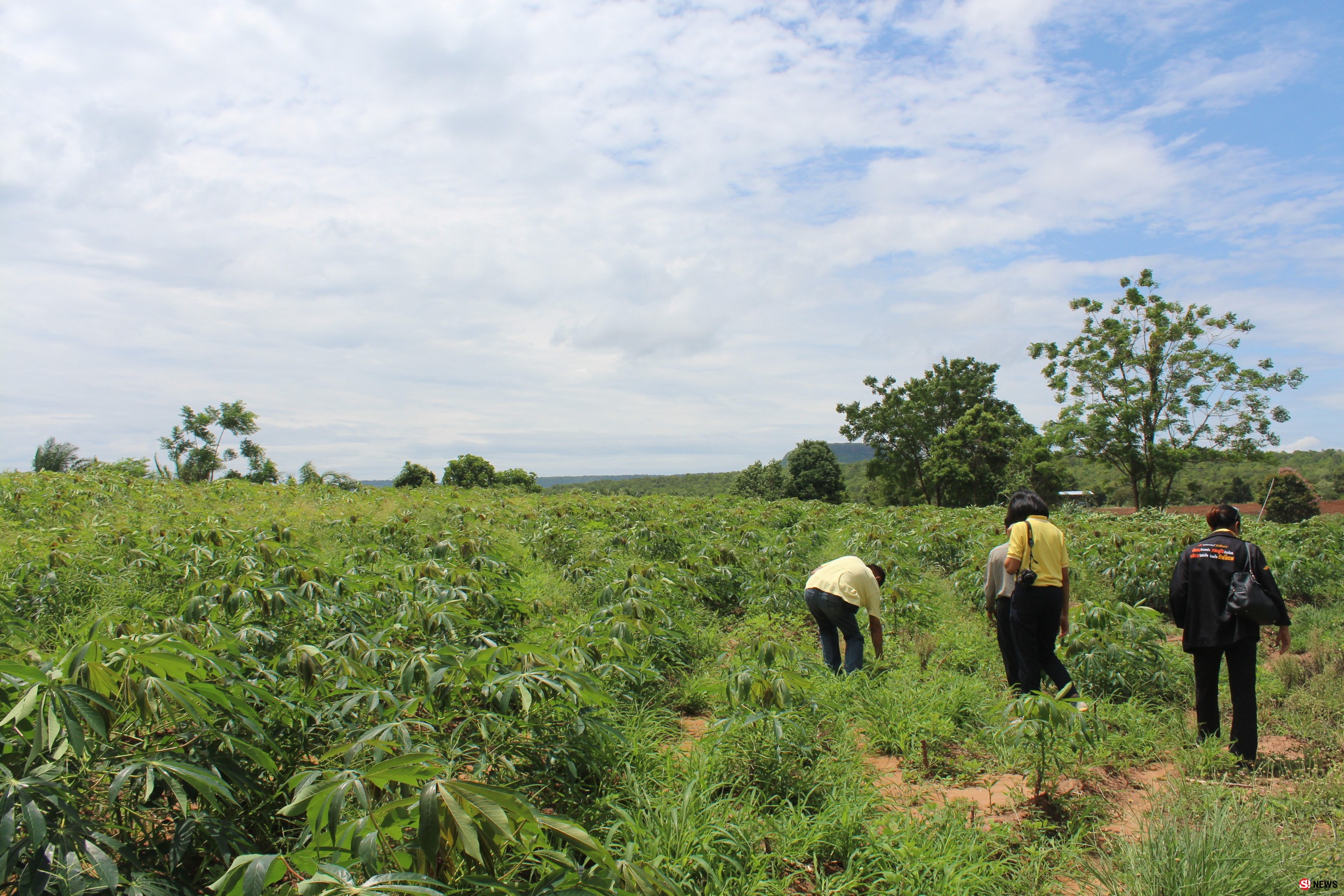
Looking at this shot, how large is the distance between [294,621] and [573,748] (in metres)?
1.91

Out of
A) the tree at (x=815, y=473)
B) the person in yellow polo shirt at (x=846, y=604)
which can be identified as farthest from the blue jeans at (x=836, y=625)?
the tree at (x=815, y=473)

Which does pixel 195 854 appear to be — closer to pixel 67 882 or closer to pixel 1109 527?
pixel 67 882

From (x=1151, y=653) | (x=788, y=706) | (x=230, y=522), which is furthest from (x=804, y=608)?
(x=230, y=522)

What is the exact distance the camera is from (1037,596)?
13.2ft

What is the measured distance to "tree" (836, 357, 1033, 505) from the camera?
1478 inches

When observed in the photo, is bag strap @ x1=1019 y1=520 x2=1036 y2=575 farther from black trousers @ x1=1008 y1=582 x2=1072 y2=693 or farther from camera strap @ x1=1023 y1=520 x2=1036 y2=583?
black trousers @ x1=1008 y1=582 x2=1072 y2=693

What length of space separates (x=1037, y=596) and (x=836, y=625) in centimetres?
128

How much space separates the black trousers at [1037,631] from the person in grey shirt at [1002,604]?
12 cm

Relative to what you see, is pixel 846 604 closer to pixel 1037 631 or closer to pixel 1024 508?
pixel 1037 631

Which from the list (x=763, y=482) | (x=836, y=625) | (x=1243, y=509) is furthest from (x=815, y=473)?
(x=836, y=625)

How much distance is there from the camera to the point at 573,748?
2693 mm

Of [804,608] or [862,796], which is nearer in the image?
[862,796]

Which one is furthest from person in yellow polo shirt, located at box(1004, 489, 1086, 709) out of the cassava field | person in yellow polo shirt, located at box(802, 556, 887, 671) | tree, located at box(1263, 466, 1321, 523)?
tree, located at box(1263, 466, 1321, 523)

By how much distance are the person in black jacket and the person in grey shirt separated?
2.80ft
